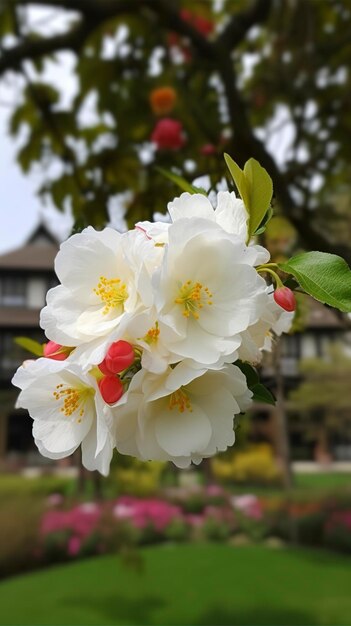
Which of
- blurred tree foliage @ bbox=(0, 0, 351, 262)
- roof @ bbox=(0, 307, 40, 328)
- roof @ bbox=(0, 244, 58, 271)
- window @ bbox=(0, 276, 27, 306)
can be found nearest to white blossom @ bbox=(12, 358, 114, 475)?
blurred tree foliage @ bbox=(0, 0, 351, 262)

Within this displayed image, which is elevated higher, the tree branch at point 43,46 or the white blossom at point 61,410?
the tree branch at point 43,46

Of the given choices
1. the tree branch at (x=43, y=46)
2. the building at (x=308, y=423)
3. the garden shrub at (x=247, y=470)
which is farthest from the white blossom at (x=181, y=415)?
the building at (x=308, y=423)

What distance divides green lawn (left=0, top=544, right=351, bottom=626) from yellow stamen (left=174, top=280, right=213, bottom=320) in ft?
11.2

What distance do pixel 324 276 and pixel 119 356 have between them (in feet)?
0.42

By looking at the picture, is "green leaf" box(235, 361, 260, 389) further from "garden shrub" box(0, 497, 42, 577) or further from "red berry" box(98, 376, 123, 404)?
"garden shrub" box(0, 497, 42, 577)

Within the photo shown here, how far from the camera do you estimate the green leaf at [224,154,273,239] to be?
37cm

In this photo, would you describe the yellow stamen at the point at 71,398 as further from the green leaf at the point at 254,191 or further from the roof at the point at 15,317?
the roof at the point at 15,317

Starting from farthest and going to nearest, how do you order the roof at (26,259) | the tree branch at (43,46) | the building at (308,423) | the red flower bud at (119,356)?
the building at (308,423), the roof at (26,259), the tree branch at (43,46), the red flower bud at (119,356)

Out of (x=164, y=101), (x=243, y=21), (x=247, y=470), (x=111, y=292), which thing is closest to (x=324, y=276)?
(x=111, y=292)

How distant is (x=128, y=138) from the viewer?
2.04 metres

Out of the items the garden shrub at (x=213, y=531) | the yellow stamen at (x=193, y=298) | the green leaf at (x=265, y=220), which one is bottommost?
the garden shrub at (x=213, y=531)

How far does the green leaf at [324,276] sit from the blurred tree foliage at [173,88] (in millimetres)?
1058

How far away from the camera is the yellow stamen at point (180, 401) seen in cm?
35

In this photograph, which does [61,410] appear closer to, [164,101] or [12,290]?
[164,101]
